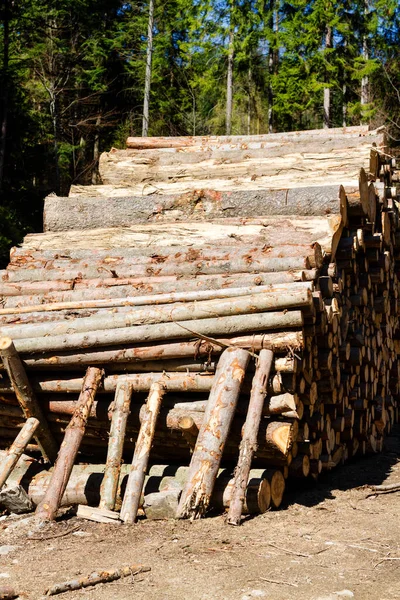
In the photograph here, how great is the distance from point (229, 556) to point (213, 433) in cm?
120

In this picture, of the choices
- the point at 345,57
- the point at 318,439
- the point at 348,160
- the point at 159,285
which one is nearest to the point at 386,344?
the point at 348,160

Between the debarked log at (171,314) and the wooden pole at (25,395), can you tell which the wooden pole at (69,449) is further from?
the wooden pole at (25,395)

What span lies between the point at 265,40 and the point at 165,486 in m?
29.4

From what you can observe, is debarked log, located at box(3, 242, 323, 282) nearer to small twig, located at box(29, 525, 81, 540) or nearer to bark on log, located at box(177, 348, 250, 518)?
bark on log, located at box(177, 348, 250, 518)

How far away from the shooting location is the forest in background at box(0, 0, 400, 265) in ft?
86.7

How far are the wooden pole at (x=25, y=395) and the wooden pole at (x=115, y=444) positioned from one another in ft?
2.79

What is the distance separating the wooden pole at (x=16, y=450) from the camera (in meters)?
6.23

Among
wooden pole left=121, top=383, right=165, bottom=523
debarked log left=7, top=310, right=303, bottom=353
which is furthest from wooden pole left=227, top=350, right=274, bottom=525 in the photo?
wooden pole left=121, top=383, right=165, bottom=523

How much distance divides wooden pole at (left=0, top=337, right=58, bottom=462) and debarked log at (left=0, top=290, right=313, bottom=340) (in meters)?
0.27

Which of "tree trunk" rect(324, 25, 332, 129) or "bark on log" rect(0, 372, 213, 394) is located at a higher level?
"tree trunk" rect(324, 25, 332, 129)

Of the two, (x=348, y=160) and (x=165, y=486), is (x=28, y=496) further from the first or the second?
(x=348, y=160)

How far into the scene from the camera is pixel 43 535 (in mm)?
5609

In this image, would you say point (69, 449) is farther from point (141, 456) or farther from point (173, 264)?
point (173, 264)

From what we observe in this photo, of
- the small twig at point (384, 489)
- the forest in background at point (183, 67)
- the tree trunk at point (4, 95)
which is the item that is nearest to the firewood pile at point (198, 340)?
the small twig at point (384, 489)
